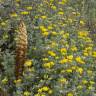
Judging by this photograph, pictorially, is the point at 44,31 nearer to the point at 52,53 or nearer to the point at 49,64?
the point at 52,53

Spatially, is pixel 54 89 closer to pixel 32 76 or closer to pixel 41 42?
pixel 32 76

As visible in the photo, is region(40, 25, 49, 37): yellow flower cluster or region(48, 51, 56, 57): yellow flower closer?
region(48, 51, 56, 57): yellow flower

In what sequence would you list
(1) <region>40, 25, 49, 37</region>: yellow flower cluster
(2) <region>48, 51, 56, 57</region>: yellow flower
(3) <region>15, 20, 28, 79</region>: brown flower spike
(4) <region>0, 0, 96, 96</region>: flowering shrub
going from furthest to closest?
(1) <region>40, 25, 49, 37</region>: yellow flower cluster → (2) <region>48, 51, 56, 57</region>: yellow flower → (3) <region>15, 20, 28, 79</region>: brown flower spike → (4) <region>0, 0, 96, 96</region>: flowering shrub

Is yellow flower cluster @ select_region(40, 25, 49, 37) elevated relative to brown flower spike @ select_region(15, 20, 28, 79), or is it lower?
elevated

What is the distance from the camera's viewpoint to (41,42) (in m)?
5.26

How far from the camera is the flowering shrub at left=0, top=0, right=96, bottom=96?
4.68 meters

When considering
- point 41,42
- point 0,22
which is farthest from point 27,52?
point 0,22

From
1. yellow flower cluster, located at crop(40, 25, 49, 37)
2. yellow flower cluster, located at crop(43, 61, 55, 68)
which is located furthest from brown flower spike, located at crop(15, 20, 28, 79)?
yellow flower cluster, located at crop(40, 25, 49, 37)

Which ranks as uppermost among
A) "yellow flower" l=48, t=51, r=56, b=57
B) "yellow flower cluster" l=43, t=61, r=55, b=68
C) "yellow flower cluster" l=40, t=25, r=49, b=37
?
"yellow flower cluster" l=40, t=25, r=49, b=37

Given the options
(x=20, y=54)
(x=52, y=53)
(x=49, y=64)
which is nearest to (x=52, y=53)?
(x=52, y=53)

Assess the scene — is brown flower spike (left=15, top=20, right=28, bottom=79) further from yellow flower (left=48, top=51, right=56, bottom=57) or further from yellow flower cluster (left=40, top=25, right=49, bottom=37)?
yellow flower cluster (left=40, top=25, right=49, bottom=37)

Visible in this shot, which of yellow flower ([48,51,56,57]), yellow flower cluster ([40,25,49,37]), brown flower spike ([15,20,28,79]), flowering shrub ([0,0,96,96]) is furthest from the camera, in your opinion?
yellow flower cluster ([40,25,49,37])

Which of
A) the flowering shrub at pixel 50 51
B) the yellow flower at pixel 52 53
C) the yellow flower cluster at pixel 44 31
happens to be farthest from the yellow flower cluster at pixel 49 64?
the yellow flower cluster at pixel 44 31

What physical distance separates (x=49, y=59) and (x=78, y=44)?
31.5 inches
